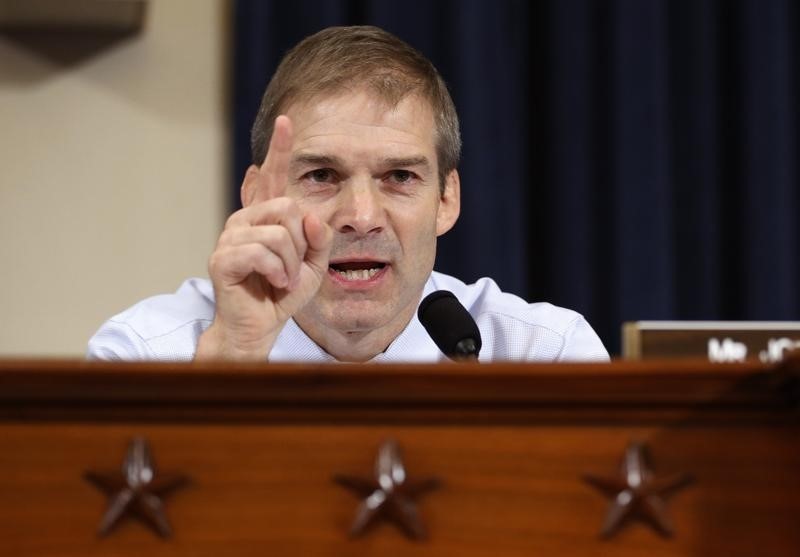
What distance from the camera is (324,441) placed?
2.23ft

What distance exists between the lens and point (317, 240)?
4.12ft

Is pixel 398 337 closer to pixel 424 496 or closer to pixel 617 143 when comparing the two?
pixel 424 496

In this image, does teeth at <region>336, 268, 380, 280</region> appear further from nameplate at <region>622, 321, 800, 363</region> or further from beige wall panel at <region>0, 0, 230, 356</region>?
beige wall panel at <region>0, 0, 230, 356</region>

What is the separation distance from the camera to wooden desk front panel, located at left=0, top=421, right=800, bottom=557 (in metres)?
0.67

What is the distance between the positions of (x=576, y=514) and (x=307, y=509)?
0.16 m

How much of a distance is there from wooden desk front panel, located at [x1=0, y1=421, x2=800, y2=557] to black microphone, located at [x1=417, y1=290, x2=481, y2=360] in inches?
15.8

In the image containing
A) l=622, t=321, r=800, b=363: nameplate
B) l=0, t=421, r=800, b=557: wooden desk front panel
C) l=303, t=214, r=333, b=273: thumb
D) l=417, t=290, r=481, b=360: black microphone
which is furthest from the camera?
l=622, t=321, r=800, b=363: nameplate

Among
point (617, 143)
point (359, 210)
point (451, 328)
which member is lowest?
point (451, 328)

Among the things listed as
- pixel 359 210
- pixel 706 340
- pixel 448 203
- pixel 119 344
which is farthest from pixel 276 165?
pixel 706 340

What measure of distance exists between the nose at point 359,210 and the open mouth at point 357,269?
0.04m

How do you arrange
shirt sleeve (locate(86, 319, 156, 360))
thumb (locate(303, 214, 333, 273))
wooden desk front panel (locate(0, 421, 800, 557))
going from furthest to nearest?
shirt sleeve (locate(86, 319, 156, 360)), thumb (locate(303, 214, 333, 273)), wooden desk front panel (locate(0, 421, 800, 557))

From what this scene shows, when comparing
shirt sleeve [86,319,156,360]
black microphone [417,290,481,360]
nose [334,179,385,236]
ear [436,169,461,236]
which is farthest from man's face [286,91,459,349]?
black microphone [417,290,481,360]

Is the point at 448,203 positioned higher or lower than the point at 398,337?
higher

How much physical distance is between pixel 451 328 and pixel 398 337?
0.50 meters
